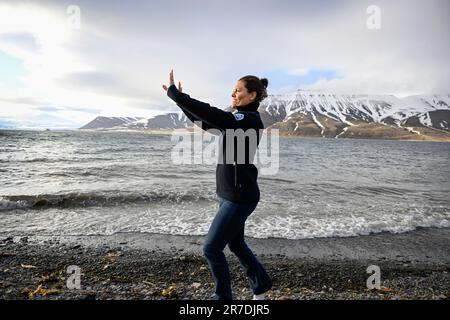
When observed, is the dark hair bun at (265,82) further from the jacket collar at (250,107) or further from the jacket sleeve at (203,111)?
the jacket sleeve at (203,111)

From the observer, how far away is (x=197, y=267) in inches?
273

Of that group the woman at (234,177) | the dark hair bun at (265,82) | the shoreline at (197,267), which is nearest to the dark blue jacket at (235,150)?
the woman at (234,177)

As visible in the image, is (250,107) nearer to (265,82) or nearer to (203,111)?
(265,82)

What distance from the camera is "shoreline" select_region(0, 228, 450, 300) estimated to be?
5.62 metres

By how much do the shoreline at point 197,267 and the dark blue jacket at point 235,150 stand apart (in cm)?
274

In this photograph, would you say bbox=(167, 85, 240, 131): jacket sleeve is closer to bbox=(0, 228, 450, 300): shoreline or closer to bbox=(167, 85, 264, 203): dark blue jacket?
bbox=(167, 85, 264, 203): dark blue jacket

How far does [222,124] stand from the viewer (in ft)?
11.0

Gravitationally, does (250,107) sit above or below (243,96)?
below

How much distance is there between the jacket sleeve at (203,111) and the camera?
10.7 feet

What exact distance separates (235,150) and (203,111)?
0.62m

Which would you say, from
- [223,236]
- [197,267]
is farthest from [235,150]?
[197,267]

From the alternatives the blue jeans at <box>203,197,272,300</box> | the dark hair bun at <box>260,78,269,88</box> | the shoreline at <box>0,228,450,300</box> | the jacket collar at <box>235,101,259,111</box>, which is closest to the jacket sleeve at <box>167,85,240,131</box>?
the jacket collar at <box>235,101,259,111</box>

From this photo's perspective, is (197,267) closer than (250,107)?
No
